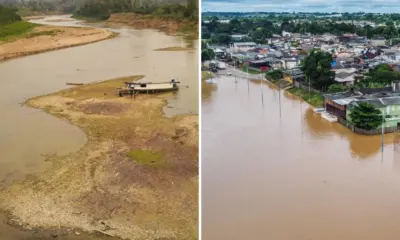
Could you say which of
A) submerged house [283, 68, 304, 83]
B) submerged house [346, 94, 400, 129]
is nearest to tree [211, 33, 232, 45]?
submerged house [283, 68, 304, 83]

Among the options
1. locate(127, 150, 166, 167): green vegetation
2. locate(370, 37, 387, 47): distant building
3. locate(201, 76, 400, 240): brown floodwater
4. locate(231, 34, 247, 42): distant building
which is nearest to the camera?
locate(201, 76, 400, 240): brown floodwater

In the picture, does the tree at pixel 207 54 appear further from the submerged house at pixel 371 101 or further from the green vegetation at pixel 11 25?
the green vegetation at pixel 11 25

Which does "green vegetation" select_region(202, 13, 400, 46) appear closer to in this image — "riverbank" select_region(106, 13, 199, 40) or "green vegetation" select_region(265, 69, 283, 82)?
"green vegetation" select_region(265, 69, 283, 82)

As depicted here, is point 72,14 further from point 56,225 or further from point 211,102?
point 211,102

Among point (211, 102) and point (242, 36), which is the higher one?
point (242, 36)

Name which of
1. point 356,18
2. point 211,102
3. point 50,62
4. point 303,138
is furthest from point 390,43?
A: point 50,62

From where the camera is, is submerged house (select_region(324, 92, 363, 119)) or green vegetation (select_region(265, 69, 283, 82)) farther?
green vegetation (select_region(265, 69, 283, 82))
